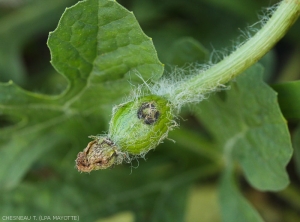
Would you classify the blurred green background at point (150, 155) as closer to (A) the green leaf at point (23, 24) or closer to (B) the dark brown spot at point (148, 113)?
(A) the green leaf at point (23, 24)

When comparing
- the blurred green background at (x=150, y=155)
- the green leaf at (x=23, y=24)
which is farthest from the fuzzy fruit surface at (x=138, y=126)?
the green leaf at (x=23, y=24)

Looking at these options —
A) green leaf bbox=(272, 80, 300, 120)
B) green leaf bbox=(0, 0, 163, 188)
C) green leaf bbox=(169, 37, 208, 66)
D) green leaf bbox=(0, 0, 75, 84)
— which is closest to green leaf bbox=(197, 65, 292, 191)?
green leaf bbox=(272, 80, 300, 120)

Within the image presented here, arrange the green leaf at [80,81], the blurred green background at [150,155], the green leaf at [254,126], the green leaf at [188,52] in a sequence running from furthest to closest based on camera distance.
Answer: the blurred green background at [150,155]
the green leaf at [188,52]
the green leaf at [254,126]
the green leaf at [80,81]

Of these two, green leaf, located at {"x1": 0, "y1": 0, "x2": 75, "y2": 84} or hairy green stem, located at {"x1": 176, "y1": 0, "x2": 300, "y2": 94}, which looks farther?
green leaf, located at {"x1": 0, "y1": 0, "x2": 75, "y2": 84}

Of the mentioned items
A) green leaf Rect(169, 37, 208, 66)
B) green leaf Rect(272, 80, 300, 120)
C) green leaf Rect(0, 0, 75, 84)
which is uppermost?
green leaf Rect(169, 37, 208, 66)

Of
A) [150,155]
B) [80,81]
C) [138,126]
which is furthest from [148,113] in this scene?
[150,155]

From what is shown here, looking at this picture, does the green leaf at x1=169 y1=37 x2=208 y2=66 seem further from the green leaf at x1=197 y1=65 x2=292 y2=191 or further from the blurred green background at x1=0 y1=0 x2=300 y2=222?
the green leaf at x1=197 y1=65 x2=292 y2=191
